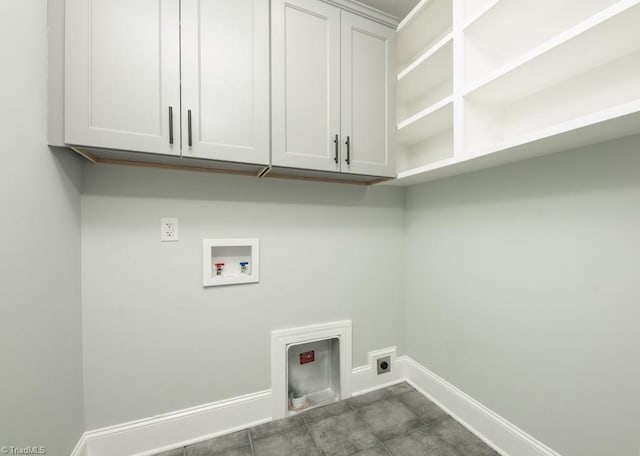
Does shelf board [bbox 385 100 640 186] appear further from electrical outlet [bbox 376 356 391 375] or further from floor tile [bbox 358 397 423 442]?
floor tile [bbox 358 397 423 442]

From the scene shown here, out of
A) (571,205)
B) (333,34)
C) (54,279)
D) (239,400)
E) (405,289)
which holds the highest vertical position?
(333,34)

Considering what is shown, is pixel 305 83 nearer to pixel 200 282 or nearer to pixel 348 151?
pixel 348 151

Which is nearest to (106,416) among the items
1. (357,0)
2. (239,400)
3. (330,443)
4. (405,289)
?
(239,400)

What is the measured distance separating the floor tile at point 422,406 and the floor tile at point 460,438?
0.16 ft

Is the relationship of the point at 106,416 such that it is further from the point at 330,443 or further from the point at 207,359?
the point at 330,443

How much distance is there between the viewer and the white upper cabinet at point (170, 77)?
1.05 meters

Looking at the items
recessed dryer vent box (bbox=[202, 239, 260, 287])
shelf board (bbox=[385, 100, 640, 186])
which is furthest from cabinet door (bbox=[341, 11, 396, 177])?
recessed dryer vent box (bbox=[202, 239, 260, 287])

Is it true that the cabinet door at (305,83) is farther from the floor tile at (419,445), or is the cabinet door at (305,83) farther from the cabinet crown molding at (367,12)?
the floor tile at (419,445)

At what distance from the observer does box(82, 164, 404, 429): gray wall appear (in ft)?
4.40

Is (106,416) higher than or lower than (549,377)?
lower

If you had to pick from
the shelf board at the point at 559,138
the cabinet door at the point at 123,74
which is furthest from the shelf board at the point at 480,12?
the cabinet door at the point at 123,74

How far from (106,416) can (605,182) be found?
258 cm

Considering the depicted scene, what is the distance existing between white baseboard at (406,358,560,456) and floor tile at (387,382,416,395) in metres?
0.04

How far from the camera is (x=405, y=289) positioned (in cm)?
210
